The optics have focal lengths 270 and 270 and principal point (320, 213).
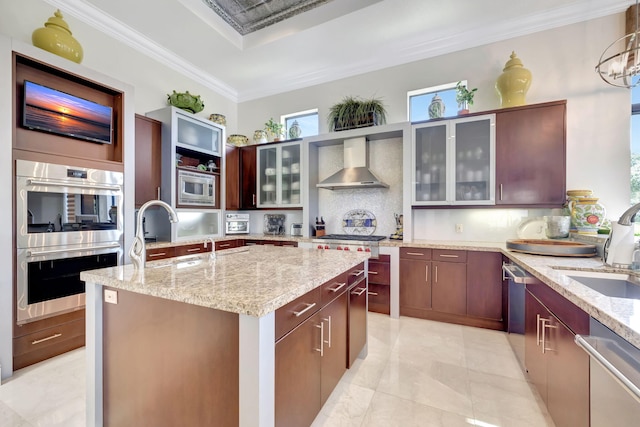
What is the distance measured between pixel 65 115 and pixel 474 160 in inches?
161

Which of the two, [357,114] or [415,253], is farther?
[357,114]

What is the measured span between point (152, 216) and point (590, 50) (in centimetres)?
548

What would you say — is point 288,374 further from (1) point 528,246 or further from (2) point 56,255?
(2) point 56,255

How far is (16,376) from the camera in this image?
6.58ft

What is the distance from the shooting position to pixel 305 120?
4547mm

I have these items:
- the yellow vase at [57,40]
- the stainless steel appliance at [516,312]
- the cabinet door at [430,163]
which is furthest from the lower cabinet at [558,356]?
the yellow vase at [57,40]

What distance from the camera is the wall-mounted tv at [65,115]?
2.15 meters

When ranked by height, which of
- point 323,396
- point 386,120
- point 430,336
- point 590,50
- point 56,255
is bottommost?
point 430,336

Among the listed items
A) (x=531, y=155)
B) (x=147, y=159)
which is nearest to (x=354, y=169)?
(x=531, y=155)

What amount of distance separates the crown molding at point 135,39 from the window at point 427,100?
3157 millimetres

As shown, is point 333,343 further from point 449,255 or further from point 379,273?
point 449,255

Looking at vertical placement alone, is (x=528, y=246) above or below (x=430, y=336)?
above

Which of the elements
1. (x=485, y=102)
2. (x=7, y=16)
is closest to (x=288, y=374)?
(x=485, y=102)

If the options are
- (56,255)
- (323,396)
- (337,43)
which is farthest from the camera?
(337,43)
